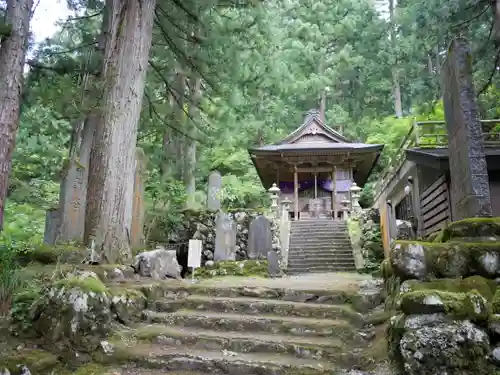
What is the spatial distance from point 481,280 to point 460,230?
0.68 m

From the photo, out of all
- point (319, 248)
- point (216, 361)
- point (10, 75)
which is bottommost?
point (216, 361)

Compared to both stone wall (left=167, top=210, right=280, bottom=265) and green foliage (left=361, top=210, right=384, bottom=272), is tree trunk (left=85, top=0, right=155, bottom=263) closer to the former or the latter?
stone wall (left=167, top=210, right=280, bottom=265)

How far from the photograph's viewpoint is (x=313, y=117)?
22.3 metres

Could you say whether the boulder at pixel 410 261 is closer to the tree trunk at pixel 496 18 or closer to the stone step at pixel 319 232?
the tree trunk at pixel 496 18

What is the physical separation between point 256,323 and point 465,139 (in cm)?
332

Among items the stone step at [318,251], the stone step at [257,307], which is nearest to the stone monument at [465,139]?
the stone step at [257,307]

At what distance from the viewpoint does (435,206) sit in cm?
1141

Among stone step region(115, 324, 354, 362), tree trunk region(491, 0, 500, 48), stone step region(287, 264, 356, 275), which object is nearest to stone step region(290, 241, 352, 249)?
stone step region(287, 264, 356, 275)

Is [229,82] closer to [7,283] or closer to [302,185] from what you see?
[7,283]

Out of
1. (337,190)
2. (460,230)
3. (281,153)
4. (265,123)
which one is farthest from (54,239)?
(265,123)

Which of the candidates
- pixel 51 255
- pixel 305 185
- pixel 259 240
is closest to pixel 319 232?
pixel 259 240

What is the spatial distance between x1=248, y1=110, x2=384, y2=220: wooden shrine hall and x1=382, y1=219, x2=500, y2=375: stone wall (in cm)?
1604

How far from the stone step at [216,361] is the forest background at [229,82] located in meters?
2.92

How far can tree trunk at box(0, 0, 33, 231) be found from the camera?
19.5 feet
